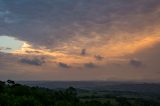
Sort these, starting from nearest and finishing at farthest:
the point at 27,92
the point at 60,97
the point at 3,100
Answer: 1. the point at 3,100
2. the point at 27,92
3. the point at 60,97

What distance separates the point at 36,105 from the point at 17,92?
23626mm

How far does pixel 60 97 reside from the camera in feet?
463

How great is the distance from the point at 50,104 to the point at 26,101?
1809 centimetres

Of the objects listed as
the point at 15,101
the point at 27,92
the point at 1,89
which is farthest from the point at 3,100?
the point at 27,92

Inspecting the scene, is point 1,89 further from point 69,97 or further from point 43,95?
point 69,97

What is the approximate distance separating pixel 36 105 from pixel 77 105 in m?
33.8

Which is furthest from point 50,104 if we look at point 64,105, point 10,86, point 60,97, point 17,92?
point 60,97

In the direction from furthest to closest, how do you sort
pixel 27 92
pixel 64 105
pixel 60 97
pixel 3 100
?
pixel 60 97, pixel 27 92, pixel 64 105, pixel 3 100

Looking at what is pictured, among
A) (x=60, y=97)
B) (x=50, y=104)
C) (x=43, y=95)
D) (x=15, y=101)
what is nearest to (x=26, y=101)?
(x=15, y=101)

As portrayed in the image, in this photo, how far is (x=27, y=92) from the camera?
12138cm

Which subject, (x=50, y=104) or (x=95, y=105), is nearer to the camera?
(x=50, y=104)

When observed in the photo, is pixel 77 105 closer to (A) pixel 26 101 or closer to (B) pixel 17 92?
(B) pixel 17 92

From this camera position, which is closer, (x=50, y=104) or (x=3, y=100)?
(x=3, y=100)

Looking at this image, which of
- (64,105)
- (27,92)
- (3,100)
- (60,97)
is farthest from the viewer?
(60,97)
